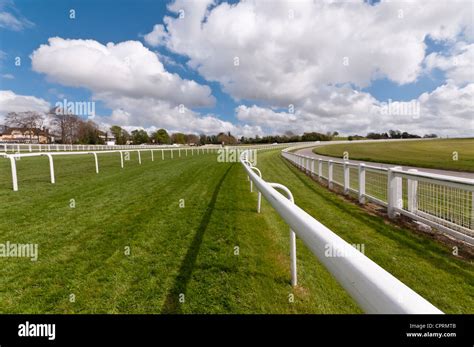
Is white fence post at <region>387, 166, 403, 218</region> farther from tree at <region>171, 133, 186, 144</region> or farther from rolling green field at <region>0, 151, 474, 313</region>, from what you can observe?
tree at <region>171, 133, 186, 144</region>

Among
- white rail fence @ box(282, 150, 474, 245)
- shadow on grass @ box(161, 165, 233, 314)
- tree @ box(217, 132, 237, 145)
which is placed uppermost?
tree @ box(217, 132, 237, 145)

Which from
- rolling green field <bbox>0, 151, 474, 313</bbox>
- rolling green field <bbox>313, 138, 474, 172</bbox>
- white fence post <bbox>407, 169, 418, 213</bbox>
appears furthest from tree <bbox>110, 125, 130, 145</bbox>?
white fence post <bbox>407, 169, 418, 213</bbox>

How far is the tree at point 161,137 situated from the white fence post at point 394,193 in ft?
372

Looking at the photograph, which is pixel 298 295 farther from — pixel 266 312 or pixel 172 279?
pixel 172 279

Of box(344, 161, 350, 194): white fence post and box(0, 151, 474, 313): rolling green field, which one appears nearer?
box(0, 151, 474, 313): rolling green field

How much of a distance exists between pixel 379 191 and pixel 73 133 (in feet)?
268

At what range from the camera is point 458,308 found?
2.37 m

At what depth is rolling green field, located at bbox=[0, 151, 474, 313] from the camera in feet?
7.66

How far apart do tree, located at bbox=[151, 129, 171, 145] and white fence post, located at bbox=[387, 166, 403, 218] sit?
113305 mm

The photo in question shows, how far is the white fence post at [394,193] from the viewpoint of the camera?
5.30 m

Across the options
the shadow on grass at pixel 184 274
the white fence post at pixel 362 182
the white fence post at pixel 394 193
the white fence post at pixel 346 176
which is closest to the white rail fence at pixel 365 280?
the shadow on grass at pixel 184 274

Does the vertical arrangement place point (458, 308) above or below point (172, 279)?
below

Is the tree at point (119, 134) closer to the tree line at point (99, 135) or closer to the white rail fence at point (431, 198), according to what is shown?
the tree line at point (99, 135)

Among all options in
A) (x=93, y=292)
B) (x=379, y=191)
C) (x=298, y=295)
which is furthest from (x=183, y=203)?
(x=379, y=191)
